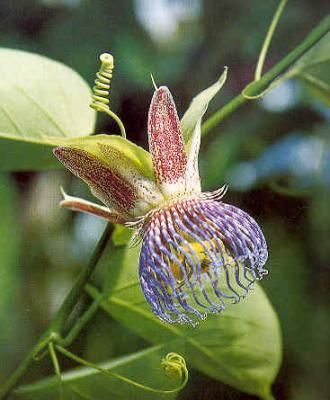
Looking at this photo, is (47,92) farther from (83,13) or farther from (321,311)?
(321,311)

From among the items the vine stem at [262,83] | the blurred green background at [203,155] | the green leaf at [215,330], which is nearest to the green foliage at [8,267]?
the blurred green background at [203,155]

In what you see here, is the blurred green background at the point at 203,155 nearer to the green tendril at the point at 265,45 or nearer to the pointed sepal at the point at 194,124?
the green tendril at the point at 265,45

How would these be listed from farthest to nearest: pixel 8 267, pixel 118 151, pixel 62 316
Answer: pixel 8 267 → pixel 62 316 → pixel 118 151

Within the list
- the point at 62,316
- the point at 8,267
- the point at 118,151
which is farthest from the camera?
the point at 8,267

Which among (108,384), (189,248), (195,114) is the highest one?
(195,114)

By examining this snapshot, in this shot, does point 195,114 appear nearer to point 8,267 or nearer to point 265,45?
point 265,45

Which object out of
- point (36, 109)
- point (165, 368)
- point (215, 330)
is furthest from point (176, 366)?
point (36, 109)
